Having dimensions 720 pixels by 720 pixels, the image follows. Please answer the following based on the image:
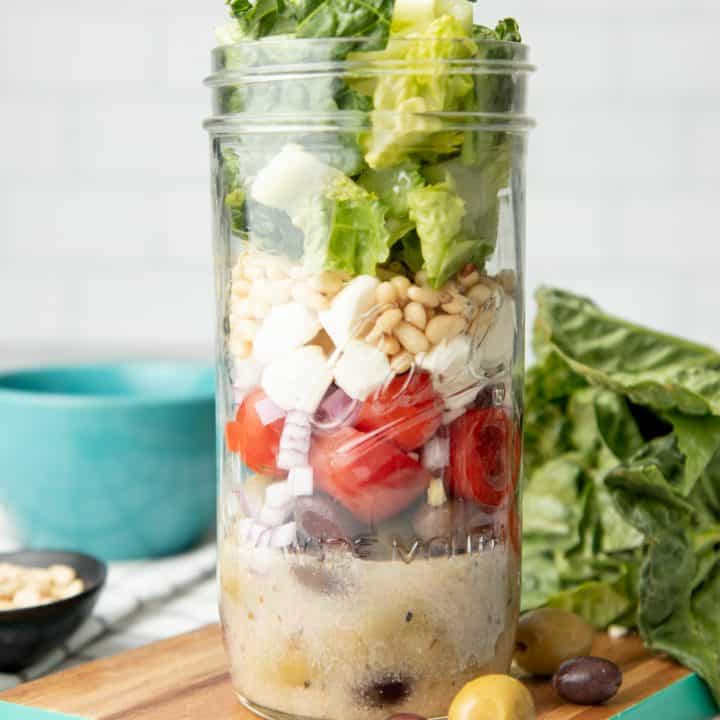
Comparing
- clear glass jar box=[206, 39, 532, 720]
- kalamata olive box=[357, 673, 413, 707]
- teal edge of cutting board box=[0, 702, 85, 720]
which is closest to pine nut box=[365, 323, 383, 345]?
clear glass jar box=[206, 39, 532, 720]

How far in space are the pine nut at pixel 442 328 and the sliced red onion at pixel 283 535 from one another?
174 mm

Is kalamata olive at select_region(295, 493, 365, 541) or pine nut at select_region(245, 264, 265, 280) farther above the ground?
pine nut at select_region(245, 264, 265, 280)

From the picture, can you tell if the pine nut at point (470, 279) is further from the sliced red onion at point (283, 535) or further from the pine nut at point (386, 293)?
the sliced red onion at point (283, 535)

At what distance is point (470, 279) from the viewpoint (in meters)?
0.93

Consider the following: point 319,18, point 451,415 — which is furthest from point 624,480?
point 319,18

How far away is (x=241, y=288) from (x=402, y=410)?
158 millimetres

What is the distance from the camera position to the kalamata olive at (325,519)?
93cm

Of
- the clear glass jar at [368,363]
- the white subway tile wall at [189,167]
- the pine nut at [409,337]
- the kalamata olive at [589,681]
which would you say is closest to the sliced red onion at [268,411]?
the clear glass jar at [368,363]

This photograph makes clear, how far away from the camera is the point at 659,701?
3.40 feet

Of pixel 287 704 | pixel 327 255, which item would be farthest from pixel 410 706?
pixel 327 255

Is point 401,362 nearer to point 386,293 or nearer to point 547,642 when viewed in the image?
point 386,293

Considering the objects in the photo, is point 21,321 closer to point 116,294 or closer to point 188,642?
point 116,294

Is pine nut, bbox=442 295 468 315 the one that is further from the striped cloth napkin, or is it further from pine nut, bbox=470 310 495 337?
the striped cloth napkin

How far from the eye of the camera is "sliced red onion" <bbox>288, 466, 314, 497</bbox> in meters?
0.93
